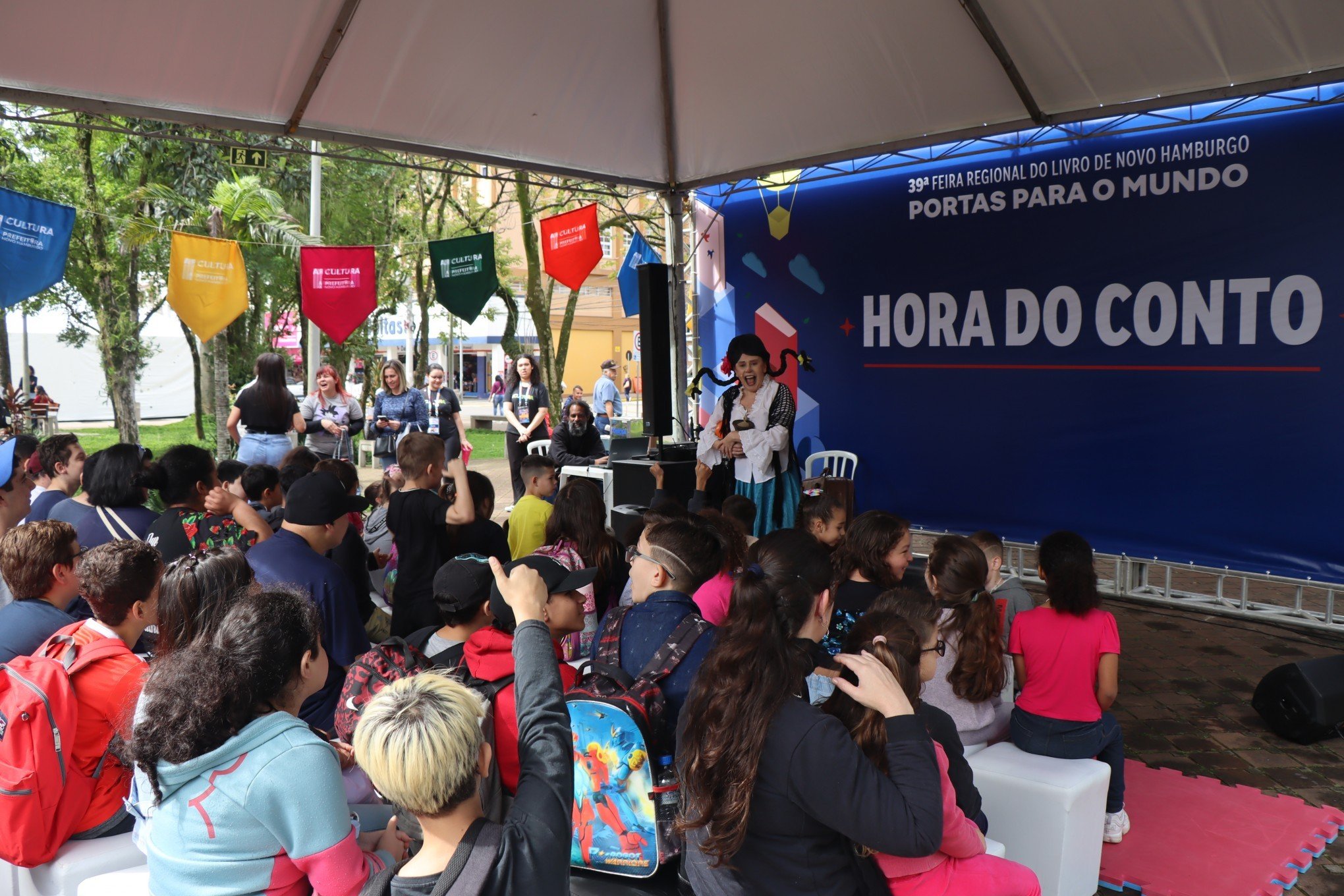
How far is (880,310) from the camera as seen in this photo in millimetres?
7512

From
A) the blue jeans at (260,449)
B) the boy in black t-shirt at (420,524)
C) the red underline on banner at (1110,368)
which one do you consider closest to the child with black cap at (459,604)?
the boy in black t-shirt at (420,524)

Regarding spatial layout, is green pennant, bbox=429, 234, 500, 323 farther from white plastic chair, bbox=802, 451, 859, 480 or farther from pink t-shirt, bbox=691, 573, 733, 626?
pink t-shirt, bbox=691, 573, 733, 626

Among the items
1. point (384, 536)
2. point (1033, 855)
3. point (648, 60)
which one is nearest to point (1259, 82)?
point (648, 60)

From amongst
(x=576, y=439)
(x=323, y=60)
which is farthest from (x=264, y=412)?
(x=576, y=439)

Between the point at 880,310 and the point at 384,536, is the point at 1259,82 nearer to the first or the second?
the point at 880,310

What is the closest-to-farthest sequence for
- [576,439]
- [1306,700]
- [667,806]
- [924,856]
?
[924,856] → [667,806] → [1306,700] → [576,439]

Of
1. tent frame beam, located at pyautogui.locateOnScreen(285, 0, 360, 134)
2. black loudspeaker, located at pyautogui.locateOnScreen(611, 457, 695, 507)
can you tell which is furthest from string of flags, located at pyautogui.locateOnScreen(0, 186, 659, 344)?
black loudspeaker, located at pyautogui.locateOnScreen(611, 457, 695, 507)

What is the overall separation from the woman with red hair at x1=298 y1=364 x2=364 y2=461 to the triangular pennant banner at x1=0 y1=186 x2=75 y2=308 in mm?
1795

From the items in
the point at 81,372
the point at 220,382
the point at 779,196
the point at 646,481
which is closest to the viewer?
the point at 646,481

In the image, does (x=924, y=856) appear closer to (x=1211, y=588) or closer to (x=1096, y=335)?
(x=1096, y=335)

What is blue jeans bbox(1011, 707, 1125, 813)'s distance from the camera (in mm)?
3156

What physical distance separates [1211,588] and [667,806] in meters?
5.96

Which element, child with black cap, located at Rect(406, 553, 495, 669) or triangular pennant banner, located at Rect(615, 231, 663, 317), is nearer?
child with black cap, located at Rect(406, 553, 495, 669)

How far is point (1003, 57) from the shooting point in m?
5.40
